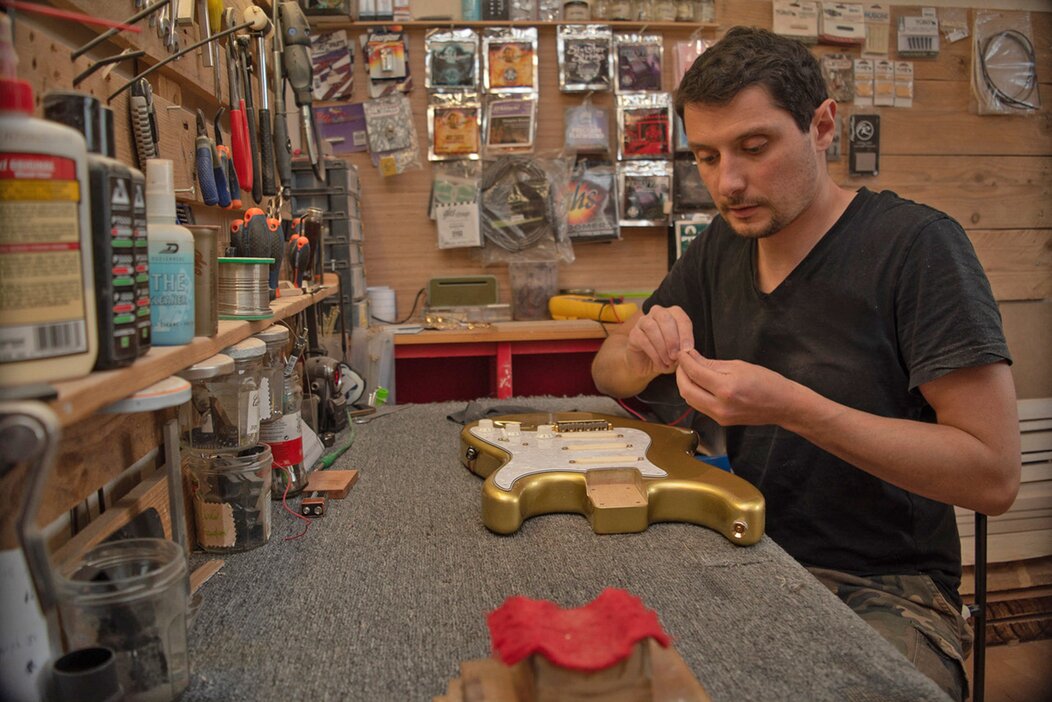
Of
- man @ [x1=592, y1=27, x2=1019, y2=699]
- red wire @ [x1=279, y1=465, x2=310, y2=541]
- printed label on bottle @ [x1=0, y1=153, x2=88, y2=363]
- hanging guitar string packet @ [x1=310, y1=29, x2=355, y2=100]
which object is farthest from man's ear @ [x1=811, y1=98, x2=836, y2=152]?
hanging guitar string packet @ [x1=310, y1=29, x2=355, y2=100]

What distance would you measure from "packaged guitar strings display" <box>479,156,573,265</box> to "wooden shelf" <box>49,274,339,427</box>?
1.82 m

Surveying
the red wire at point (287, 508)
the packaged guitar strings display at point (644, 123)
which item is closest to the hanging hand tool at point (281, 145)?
the red wire at point (287, 508)

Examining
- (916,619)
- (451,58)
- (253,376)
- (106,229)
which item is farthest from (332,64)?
(916,619)

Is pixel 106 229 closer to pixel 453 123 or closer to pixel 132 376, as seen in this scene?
pixel 132 376

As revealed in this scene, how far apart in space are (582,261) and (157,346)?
2.16 meters

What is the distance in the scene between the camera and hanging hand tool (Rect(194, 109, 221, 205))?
1.07 meters

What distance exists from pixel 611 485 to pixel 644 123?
1929mm

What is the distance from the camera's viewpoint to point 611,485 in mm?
1047

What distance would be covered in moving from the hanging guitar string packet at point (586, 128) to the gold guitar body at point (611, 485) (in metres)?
1.67

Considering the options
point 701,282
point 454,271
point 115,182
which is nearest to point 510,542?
point 115,182

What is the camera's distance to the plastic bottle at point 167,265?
677mm

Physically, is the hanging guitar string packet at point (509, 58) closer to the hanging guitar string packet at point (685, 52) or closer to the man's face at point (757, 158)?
the hanging guitar string packet at point (685, 52)

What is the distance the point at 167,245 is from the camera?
2.27ft

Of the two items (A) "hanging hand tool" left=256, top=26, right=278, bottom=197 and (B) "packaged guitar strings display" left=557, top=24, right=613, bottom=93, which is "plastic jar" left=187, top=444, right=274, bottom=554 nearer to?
(A) "hanging hand tool" left=256, top=26, right=278, bottom=197
